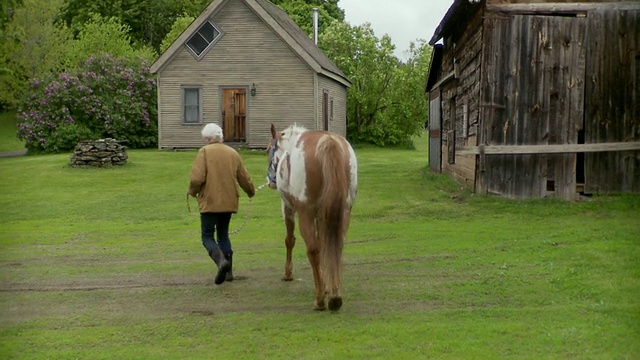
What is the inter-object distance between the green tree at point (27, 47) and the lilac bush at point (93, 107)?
2094 centimetres

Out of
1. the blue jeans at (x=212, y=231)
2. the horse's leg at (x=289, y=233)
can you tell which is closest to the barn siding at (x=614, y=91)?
the horse's leg at (x=289, y=233)

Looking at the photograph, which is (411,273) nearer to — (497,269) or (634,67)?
(497,269)

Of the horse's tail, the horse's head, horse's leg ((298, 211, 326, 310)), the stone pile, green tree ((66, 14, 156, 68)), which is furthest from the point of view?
green tree ((66, 14, 156, 68))

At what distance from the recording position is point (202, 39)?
29.4 metres

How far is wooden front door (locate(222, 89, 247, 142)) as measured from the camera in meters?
29.8

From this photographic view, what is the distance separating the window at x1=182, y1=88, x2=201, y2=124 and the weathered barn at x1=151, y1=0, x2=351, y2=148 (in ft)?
0.14

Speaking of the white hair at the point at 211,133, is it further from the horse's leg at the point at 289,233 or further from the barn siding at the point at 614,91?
the barn siding at the point at 614,91

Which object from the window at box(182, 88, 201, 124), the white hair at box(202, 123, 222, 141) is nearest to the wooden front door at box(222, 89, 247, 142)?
the window at box(182, 88, 201, 124)

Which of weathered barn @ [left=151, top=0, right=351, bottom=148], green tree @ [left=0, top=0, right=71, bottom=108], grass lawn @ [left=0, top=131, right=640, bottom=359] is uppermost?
weathered barn @ [left=151, top=0, right=351, bottom=148]

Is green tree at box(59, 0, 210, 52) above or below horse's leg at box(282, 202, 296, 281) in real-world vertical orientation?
above

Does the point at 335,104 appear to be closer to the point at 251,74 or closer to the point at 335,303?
the point at 251,74

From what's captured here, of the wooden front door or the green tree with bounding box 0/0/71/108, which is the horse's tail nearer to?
the green tree with bounding box 0/0/71/108

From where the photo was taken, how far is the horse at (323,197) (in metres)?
6.78

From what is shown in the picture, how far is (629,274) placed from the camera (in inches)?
314
